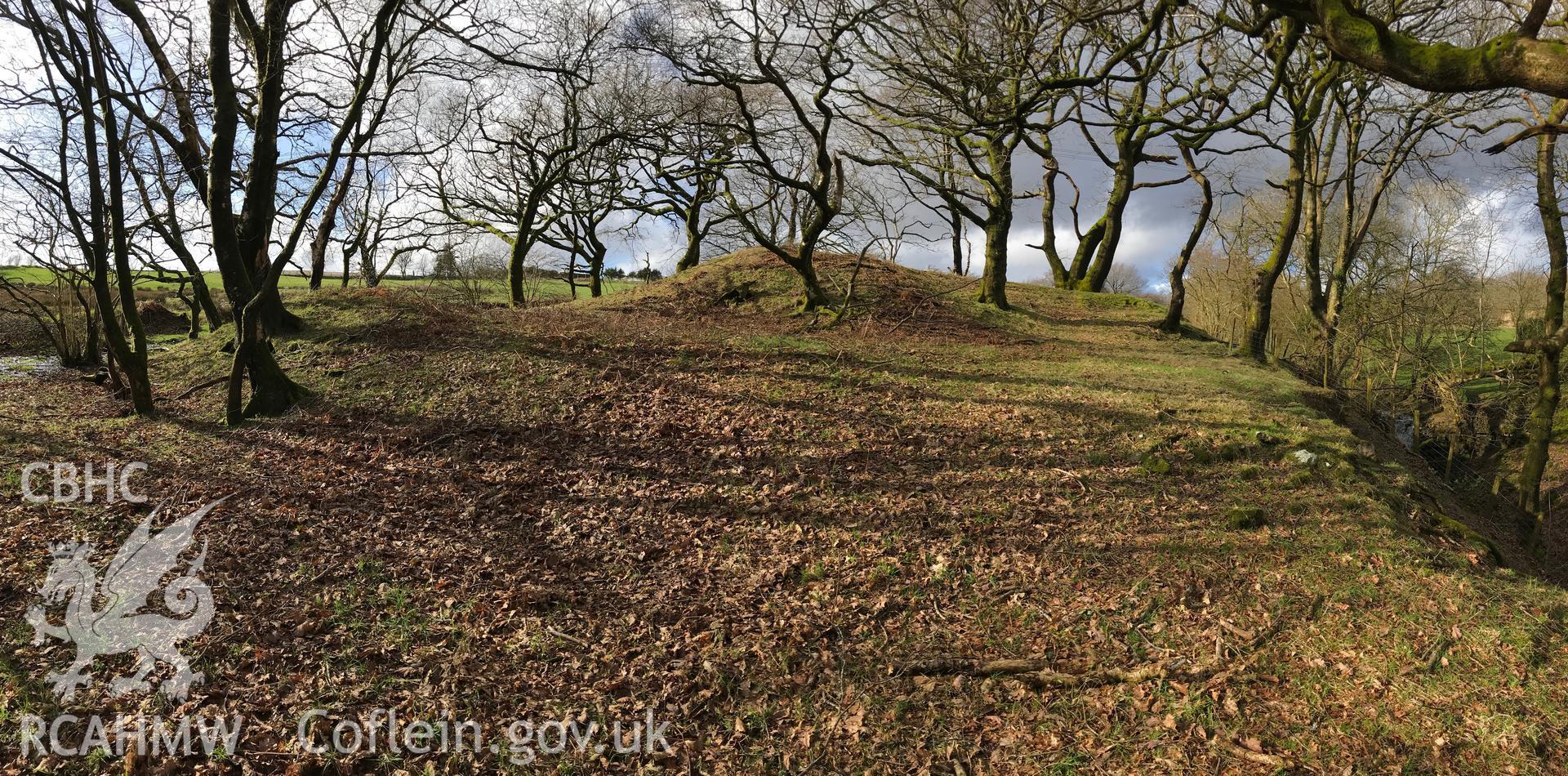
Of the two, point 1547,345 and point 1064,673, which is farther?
point 1547,345

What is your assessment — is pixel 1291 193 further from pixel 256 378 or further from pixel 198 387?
pixel 198 387

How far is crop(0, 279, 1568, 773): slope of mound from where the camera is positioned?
423 centimetres

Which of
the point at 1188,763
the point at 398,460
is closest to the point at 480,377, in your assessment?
the point at 398,460

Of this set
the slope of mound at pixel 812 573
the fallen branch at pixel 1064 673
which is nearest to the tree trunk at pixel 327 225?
the slope of mound at pixel 812 573

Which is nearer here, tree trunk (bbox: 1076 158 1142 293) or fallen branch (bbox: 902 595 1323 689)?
fallen branch (bbox: 902 595 1323 689)

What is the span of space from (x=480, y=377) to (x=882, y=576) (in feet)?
21.2

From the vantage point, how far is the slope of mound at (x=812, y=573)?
13.9 feet

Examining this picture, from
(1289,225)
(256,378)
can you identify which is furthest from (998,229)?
(256,378)

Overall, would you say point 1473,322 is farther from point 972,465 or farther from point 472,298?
point 472,298

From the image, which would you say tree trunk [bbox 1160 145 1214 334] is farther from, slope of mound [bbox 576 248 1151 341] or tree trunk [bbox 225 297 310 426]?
tree trunk [bbox 225 297 310 426]

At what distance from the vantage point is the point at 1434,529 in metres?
7.17

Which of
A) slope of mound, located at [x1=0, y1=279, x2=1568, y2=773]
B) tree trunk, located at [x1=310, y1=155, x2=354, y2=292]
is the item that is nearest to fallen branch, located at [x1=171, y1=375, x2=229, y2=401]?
slope of mound, located at [x1=0, y1=279, x2=1568, y2=773]

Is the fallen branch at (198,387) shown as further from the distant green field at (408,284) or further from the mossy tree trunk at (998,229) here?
the mossy tree trunk at (998,229)

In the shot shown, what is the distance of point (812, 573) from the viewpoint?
5.79 metres
